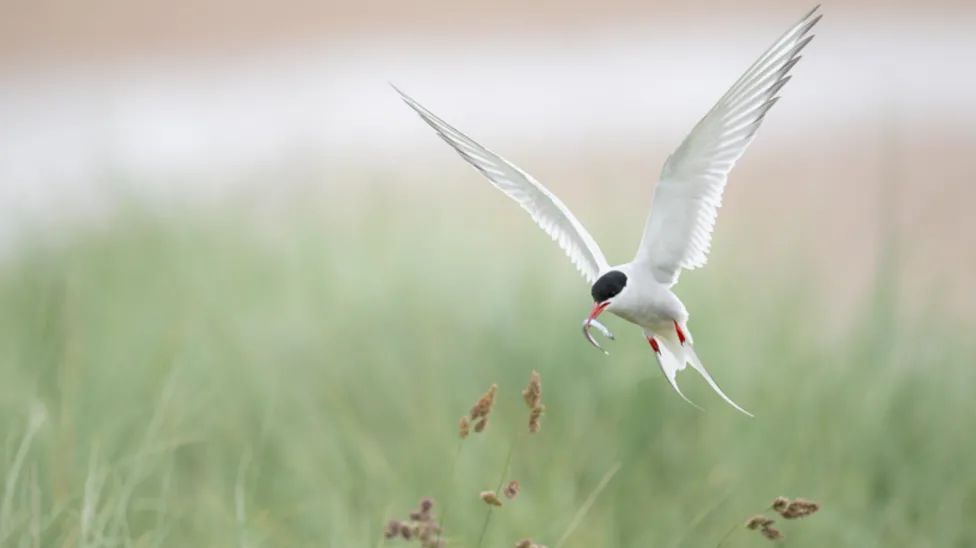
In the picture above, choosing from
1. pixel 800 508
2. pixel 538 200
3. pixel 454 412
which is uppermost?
pixel 538 200

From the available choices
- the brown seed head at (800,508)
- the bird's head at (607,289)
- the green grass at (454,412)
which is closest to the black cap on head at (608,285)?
the bird's head at (607,289)

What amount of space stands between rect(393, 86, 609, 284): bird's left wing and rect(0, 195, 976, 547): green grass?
37 cm

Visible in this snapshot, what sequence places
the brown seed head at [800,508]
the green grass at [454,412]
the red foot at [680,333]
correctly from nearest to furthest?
the brown seed head at [800,508] < the red foot at [680,333] < the green grass at [454,412]

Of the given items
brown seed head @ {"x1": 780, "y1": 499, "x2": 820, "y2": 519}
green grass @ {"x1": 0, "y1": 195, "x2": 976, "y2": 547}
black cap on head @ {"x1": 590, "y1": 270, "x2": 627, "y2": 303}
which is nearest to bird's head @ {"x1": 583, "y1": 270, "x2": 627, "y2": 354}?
black cap on head @ {"x1": 590, "y1": 270, "x2": 627, "y2": 303}

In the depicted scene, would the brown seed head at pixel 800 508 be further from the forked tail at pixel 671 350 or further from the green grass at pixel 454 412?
the green grass at pixel 454 412

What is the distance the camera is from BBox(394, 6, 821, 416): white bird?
2.57 ft

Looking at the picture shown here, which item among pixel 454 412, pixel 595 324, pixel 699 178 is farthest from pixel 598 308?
pixel 454 412

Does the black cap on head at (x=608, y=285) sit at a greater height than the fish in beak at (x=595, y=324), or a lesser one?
greater

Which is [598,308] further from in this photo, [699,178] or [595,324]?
[699,178]

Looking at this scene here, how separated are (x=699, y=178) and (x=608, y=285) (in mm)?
103

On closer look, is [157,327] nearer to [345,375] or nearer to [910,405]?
[345,375]

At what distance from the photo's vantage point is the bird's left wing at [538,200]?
856mm

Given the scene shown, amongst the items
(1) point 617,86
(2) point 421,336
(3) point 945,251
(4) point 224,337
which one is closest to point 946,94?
(1) point 617,86

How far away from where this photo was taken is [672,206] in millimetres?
840
